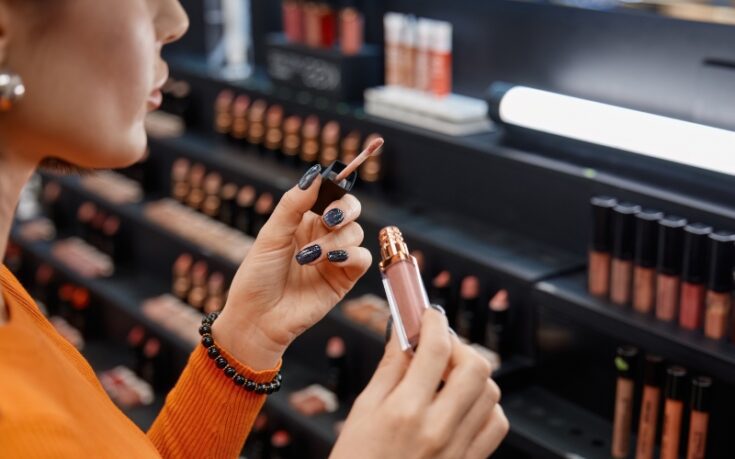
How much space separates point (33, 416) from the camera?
64 cm

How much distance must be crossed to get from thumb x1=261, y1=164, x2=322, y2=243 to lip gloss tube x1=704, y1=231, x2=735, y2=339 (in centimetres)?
68

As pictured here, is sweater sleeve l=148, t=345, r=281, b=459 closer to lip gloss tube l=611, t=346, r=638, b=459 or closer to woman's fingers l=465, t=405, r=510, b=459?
Result: woman's fingers l=465, t=405, r=510, b=459

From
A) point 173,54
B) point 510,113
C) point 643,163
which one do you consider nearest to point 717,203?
point 643,163

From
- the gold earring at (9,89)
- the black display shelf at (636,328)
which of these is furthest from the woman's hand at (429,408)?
the black display shelf at (636,328)

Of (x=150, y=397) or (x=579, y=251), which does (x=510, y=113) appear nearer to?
(x=579, y=251)

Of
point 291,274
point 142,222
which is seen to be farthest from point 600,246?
point 142,222

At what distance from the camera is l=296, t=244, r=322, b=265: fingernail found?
89cm

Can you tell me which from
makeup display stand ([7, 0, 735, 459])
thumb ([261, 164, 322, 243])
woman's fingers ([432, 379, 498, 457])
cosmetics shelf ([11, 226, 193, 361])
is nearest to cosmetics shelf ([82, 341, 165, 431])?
cosmetics shelf ([11, 226, 193, 361])

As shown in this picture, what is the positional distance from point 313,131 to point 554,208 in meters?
0.71

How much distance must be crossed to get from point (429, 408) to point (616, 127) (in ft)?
3.18

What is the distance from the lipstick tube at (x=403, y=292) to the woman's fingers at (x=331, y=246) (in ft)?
0.48

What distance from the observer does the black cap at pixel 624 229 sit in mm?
1465

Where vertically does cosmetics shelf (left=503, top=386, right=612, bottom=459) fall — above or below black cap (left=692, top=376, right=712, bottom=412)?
below

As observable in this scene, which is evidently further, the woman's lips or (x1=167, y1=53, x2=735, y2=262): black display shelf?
(x1=167, y1=53, x2=735, y2=262): black display shelf
